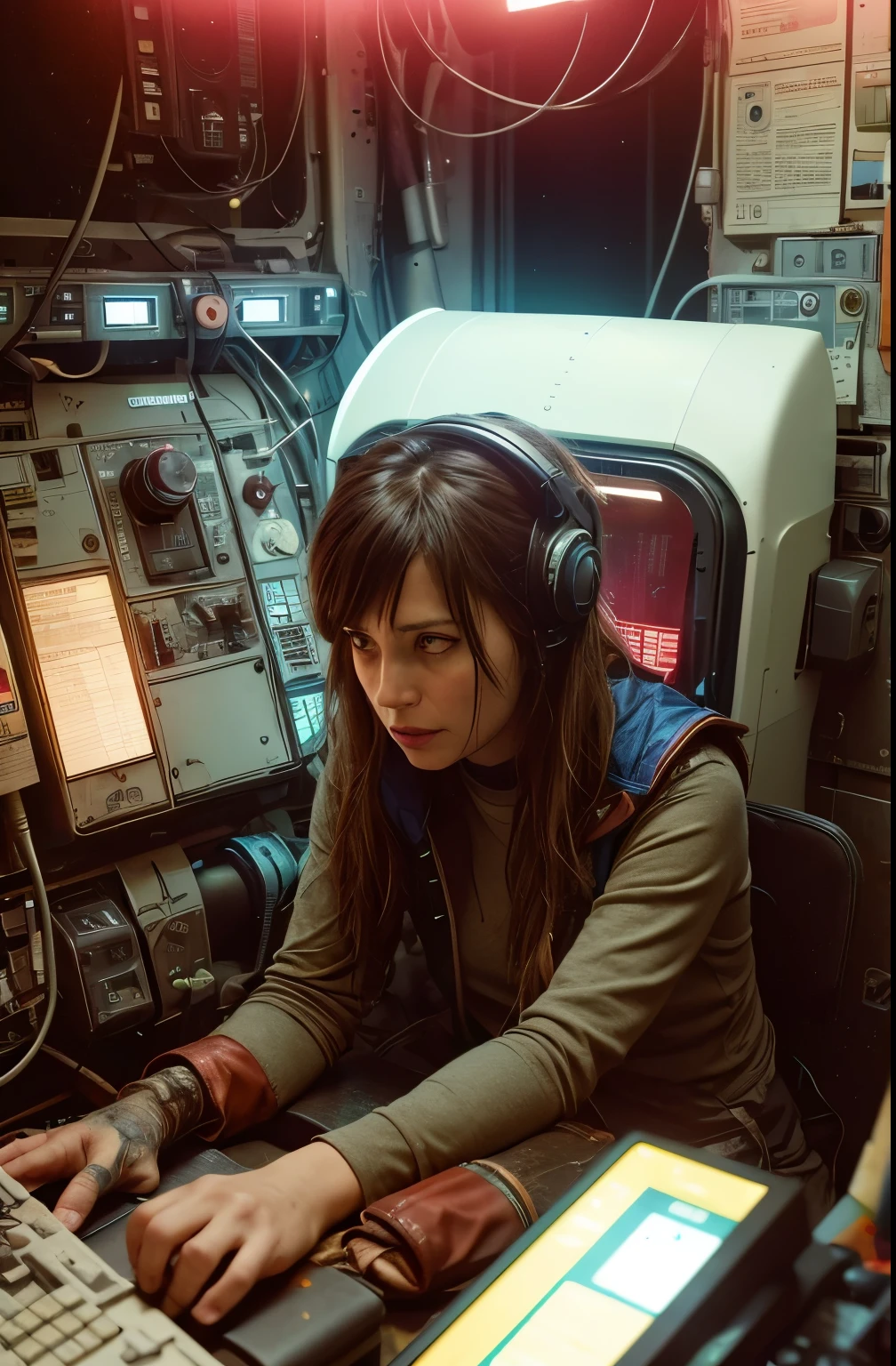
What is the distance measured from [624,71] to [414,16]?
1.38ft

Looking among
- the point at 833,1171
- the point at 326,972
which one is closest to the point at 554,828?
the point at 326,972

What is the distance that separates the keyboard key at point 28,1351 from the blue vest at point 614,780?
2.39 ft

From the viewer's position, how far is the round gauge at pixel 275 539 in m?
2.36

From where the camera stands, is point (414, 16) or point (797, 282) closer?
point (797, 282)

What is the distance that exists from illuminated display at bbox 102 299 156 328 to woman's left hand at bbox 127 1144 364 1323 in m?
1.57

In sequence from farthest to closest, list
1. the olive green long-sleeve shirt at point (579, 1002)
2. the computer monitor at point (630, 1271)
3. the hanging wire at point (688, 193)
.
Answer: the hanging wire at point (688, 193)
the olive green long-sleeve shirt at point (579, 1002)
the computer monitor at point (630, 1271)

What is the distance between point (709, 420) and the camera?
1703 mm

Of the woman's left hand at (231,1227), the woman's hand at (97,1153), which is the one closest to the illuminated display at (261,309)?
the woman's hand at (97,1153)

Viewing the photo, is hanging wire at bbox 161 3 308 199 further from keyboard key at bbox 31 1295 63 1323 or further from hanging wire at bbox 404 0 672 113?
keyboard key at bbox 31 1295 63 1323

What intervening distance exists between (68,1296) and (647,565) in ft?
4.29

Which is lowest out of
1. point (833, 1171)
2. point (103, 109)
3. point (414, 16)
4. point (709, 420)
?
point (833, 1171)

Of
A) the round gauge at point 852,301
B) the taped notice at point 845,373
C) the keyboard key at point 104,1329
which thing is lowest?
the keyboard key at point 104,1329

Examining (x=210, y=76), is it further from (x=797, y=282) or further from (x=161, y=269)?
(x=797, y=282)

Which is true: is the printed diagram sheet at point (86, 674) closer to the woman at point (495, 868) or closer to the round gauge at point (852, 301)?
the woman at point (495, 868)
